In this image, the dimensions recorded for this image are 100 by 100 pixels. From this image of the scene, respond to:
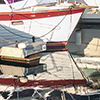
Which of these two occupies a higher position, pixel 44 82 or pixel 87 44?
pixel 87 44

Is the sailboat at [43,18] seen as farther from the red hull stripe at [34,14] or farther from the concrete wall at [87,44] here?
the concrete wall at [87,44]

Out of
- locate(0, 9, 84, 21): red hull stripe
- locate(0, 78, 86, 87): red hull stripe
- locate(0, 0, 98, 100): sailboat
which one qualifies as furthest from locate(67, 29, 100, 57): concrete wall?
locate(0, 78, 86, 87): red hull stripe

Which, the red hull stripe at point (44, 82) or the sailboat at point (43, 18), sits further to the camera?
the sailboat at point (43, 18)

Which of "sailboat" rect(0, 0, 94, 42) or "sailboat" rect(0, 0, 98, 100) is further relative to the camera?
"sailboat" rect(0, 0, 94, 42)

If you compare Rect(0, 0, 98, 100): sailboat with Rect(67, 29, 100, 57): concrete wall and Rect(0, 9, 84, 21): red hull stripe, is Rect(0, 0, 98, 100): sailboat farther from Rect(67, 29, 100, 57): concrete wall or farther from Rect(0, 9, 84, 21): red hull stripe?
Rect(67, 29, 100, 57): concrete wall

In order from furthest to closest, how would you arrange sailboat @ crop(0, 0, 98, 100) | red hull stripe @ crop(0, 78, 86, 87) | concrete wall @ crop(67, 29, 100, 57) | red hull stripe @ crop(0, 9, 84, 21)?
1. concrete wall @ crop(67, 29, 100, 57)
2. red hull stripe @ crop(0, 9, 84, 21)
3. red hull stripe @ crop(0, 78, 86, 87)
4. sailboat @ crop(0, 0, 98, 100)

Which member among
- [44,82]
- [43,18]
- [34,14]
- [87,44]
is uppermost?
[34,14]

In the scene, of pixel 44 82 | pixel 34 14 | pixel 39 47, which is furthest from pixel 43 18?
pixel 44 82

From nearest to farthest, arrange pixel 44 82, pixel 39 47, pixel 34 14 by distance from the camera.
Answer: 1. pixel 39 47
2. pixel 44 82
3. pixel 34 14

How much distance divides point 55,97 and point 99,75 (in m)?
2.64

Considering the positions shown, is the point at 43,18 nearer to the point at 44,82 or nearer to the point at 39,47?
the point at 39,47

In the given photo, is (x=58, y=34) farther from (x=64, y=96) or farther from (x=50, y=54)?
(x=64, y=96)

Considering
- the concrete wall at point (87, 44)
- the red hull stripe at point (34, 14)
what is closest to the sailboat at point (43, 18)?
the red hull stripe at point (34, 14)

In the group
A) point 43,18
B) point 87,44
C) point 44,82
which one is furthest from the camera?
point 87,44
